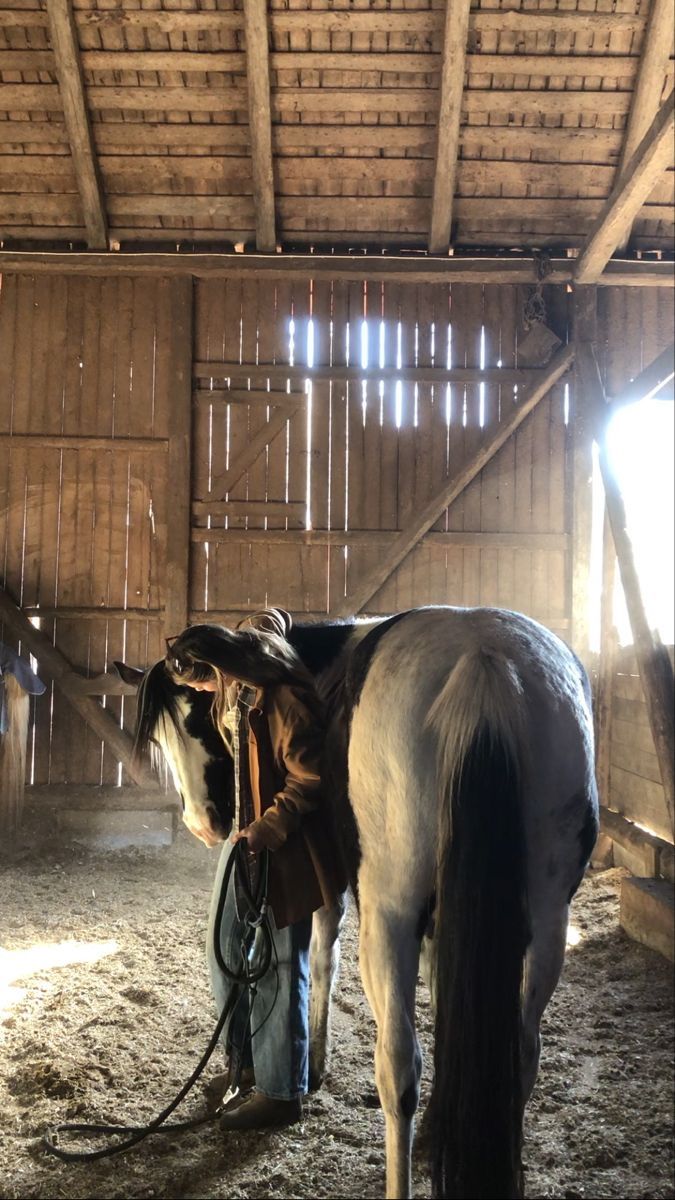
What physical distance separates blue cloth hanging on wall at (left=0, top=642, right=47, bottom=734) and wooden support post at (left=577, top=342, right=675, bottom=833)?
408 centimetres

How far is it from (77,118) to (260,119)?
1.25m

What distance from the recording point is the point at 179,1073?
2711 millimetres

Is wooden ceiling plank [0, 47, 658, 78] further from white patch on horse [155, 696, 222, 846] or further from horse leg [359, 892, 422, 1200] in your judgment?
horse leg [359, 892, 422, 1200]

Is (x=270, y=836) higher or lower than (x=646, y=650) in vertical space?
lower

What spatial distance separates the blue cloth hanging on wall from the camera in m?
5.70

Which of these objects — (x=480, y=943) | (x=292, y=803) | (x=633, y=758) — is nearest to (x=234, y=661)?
(x=292, y=803)

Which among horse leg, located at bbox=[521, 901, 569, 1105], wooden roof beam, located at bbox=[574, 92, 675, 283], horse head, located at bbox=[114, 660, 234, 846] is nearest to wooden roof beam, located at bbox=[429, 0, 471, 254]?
wooden roof beam, located at bbox=[574, 92, 675, 283]

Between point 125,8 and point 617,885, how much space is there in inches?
246

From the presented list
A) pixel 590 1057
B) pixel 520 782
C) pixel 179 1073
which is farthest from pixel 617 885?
pixel 520 782

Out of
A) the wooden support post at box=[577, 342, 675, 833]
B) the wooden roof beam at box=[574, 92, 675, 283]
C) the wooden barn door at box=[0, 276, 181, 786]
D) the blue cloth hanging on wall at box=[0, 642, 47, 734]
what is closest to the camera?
the wooden support post at box=[577, 342, 675, 833]

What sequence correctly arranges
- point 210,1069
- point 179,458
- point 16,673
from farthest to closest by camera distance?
1. point 179,458
2. point 16,673
3. point 210,1069

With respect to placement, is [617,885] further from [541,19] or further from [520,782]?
[541,19]

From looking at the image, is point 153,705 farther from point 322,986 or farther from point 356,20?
point 356,20

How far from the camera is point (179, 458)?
6.36 meters
